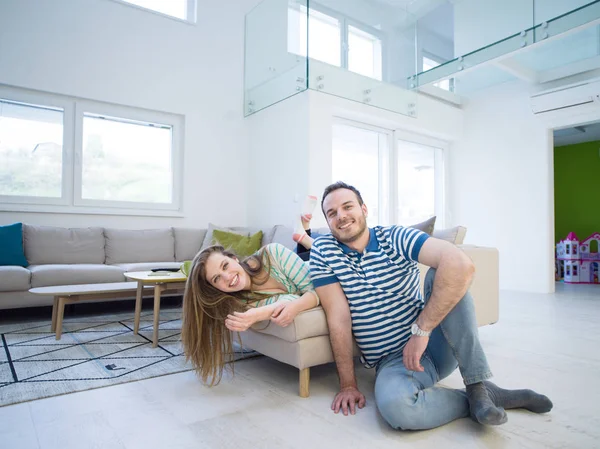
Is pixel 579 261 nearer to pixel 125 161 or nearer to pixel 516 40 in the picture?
pixel 516 40

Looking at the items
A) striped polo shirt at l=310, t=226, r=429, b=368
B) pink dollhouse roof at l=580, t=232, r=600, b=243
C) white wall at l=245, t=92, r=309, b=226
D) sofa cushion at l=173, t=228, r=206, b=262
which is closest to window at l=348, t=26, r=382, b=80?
white wall at l=245, t=92, r=309, b=226

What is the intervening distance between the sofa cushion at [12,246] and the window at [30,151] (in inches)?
23.2

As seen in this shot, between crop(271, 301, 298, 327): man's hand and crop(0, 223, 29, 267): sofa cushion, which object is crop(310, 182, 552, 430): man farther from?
crop(0, 223, 29, 267): sofa cushion

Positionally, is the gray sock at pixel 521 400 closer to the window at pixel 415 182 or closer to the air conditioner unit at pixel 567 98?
the window at pixel 415 182

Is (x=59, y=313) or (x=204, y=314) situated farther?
(x=59, y=313)

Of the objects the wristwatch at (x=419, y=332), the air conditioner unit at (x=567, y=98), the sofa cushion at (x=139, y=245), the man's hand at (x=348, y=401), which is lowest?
the man's hand at (x=348, y=401)

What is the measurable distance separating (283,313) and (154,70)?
13.1 feet

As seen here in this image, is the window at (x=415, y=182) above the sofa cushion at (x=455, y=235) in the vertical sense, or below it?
above

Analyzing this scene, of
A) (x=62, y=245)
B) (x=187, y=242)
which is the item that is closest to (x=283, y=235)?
(x=187, y=242)

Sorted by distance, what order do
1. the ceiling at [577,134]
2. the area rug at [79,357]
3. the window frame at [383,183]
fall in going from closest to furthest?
the area rug at [79,357], the window frame at [383,183], the ceiling at [577,134]

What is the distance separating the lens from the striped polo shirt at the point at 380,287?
1551 mm

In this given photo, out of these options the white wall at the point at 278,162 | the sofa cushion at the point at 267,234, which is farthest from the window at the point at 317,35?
the sofa cushion at the point at 267,234

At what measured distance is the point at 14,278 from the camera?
3164mm

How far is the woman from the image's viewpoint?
1.62m
